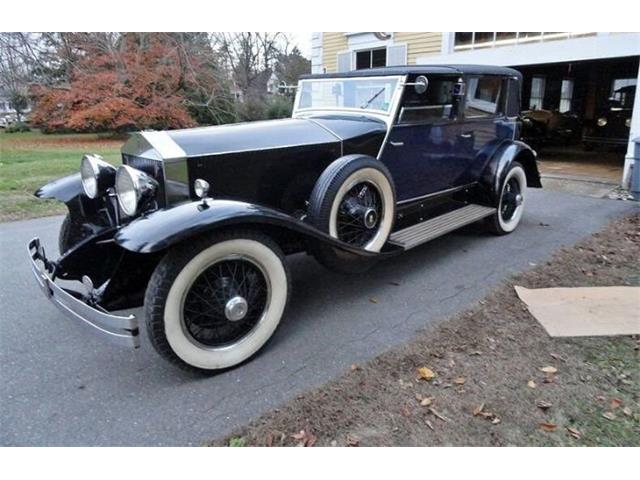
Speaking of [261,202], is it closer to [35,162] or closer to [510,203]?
[510,203]

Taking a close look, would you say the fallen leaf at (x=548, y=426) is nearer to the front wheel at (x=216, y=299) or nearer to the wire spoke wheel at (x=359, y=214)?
the front wheel at (x=216, y=299)

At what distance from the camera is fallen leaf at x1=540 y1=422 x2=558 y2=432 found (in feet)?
6.93

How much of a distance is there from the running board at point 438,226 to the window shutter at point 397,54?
271 inches

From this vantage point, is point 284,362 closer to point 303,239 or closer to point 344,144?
point 303,239

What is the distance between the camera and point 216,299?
2.53 metres

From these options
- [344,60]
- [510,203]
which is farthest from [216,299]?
[344,60]

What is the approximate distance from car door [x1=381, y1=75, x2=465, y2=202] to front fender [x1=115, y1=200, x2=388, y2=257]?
155 centimetres

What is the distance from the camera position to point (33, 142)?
14.5m

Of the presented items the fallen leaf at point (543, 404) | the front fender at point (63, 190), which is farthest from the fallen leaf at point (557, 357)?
the front fender at point (63, 190)

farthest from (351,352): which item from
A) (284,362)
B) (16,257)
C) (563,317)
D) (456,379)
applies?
(16,257)

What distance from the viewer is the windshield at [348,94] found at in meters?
3.79

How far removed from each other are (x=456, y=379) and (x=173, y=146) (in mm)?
2201

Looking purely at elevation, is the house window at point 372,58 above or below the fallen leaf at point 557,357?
above

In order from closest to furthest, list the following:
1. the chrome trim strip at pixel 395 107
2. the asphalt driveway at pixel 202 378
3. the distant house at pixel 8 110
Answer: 1. the asphalt driveway at pixel 202 378
2. the chrome trim strip at pixel 395 107
3. the distant house at pixel 8 110
